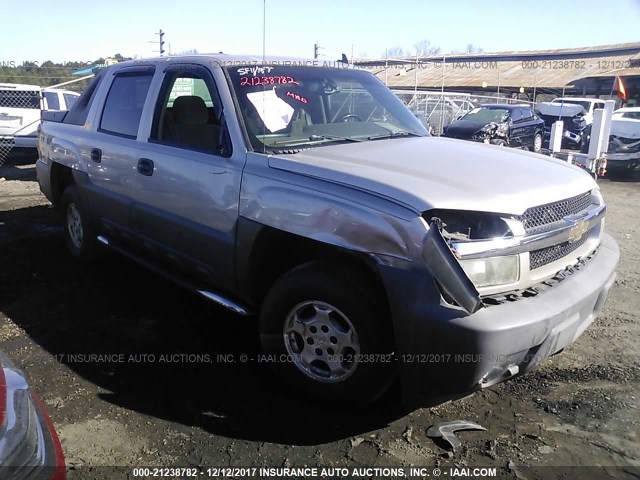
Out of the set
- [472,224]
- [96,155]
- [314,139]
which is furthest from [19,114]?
[472,224]

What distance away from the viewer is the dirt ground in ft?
8.98

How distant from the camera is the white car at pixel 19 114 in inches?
464

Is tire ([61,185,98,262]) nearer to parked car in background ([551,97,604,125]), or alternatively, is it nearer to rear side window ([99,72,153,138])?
rear side window ([99,72,153,138])

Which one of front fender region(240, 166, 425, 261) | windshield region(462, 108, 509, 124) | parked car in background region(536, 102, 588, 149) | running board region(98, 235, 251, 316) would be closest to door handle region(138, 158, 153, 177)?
running board region(98, 235, 251, 316)

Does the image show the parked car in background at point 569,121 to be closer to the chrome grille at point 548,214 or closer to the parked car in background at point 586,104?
the parked car in background at point 586,104

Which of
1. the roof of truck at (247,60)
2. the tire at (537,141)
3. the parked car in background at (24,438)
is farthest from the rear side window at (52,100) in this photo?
the tire at (537,141)

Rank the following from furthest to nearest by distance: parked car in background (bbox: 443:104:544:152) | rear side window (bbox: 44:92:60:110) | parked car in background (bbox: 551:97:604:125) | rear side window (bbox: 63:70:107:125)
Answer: parked car in background (bbox: 551:97:604:125)
parked car in background (bbox: 443:104:544:152)
rear side window (bbox: 44:92:60:110)
rear side window (bbox: 63:70:107:125)

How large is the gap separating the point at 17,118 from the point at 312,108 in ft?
34.7

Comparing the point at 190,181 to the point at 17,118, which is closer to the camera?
the point at 190,181

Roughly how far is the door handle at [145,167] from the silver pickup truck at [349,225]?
0.05 feet

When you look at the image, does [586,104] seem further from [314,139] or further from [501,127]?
[314,139]

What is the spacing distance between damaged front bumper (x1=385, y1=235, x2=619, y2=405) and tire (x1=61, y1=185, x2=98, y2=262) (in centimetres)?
371

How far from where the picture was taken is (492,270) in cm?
255

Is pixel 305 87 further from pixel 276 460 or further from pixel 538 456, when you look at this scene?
pixel 538 456
